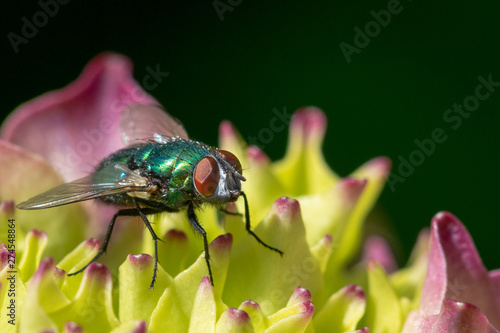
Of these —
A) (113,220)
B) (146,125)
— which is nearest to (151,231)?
(113,220)

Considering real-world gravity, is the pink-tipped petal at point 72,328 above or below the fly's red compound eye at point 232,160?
below

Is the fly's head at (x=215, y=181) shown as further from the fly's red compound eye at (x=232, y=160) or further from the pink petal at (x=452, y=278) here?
the pink petal at (x=452, y=278)

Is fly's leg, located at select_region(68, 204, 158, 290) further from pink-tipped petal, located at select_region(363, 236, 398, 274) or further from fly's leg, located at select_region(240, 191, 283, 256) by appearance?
pink-tipped petal, located at select_region(363, 236, 398, 274)

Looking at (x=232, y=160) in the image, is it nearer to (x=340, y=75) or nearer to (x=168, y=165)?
(x=168, y=165)

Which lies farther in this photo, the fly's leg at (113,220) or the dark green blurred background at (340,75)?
the dark green blurred background at (340,75)

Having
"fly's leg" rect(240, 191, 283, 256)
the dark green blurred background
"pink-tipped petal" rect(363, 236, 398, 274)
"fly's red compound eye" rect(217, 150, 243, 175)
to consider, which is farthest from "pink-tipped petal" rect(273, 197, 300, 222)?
the dark green blurred background

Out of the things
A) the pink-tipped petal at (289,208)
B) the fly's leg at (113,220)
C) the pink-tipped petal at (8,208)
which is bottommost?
the fly's leg at (113,220)

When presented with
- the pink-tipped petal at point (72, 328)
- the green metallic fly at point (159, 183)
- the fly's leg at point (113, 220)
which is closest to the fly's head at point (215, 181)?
the green metallic fly at point (159, 183)

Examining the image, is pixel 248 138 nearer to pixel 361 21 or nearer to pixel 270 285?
pixel 361 21
